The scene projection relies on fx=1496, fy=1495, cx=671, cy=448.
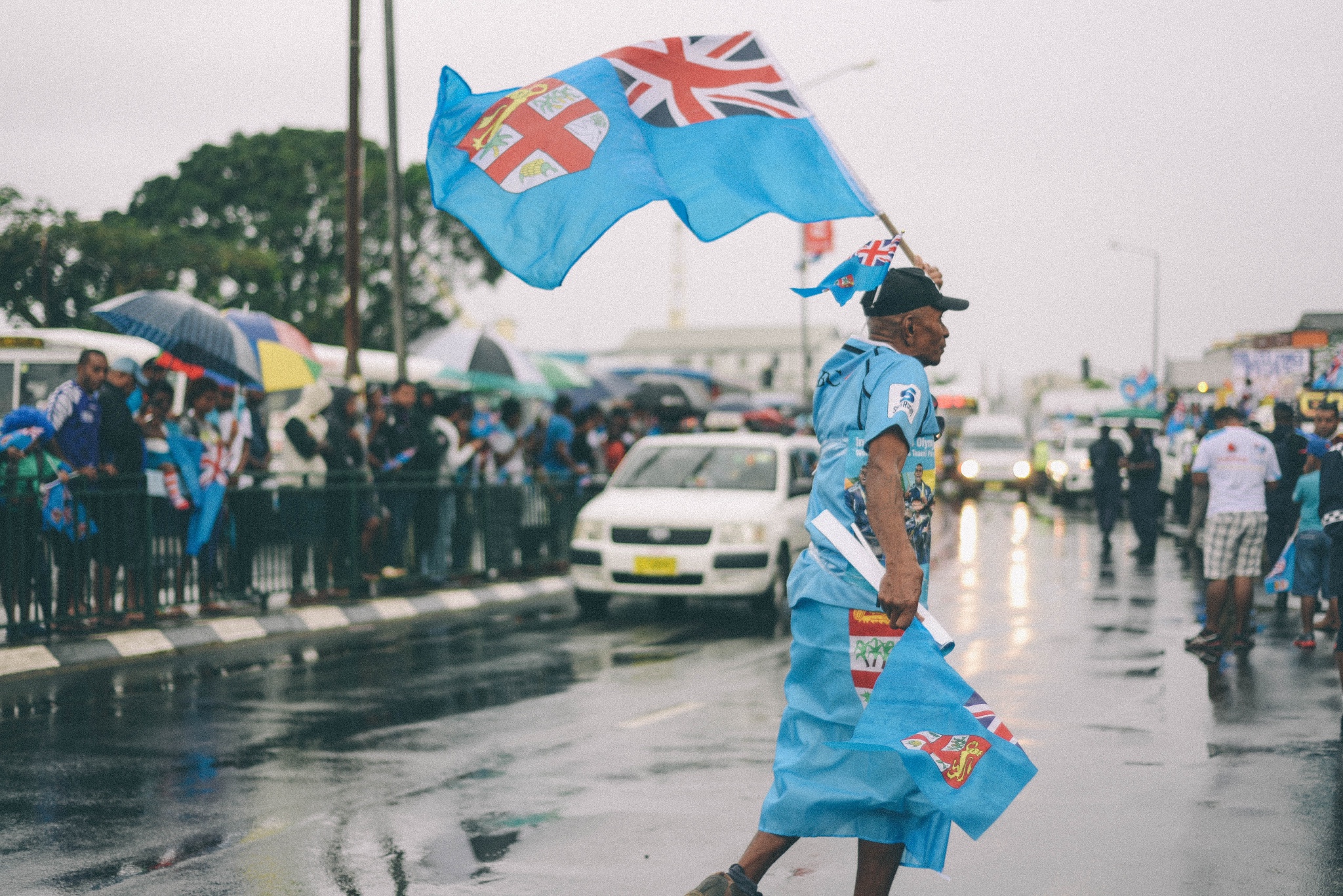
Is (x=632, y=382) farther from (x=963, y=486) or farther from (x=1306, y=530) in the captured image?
(x=1306, y=530)

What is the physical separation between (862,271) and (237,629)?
8691 millimetres

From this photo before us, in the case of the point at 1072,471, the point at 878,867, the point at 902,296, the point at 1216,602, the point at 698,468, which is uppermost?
the point at 902,296

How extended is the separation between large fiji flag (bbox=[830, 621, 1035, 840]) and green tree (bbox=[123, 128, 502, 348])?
44.2 metres

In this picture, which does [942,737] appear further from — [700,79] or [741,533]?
[741,533]

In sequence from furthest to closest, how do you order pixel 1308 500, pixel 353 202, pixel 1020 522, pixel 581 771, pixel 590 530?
pixel 1020 522 → pixel 353 202 → pixel 590 530 → pixel 1308 500 → pixel 581 771

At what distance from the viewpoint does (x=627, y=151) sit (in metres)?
5.73

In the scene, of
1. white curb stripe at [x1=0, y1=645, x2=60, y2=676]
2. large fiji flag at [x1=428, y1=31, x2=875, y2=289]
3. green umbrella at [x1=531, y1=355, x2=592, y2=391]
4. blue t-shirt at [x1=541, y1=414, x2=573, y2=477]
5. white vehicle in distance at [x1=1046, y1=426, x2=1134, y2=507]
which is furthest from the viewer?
white vehicle in distance at [x1=1046, y1=426, x2=1134, y2=507]

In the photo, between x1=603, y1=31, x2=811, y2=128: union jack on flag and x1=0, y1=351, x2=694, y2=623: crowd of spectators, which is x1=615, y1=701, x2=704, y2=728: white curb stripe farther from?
x1=0, y1=351, x2=694, y2=623: crowd of spectators

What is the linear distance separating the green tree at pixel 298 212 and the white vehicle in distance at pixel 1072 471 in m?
20.7

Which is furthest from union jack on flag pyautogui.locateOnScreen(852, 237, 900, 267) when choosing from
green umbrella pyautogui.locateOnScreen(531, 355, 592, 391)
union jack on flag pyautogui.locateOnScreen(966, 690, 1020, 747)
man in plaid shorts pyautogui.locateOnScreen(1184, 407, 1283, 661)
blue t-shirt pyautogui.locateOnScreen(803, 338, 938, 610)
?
green umbrella pyautogui.locateOnScreen(531, 355, 592, 391)

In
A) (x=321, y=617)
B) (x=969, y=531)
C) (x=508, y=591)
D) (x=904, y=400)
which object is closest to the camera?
(x=904, y=400)

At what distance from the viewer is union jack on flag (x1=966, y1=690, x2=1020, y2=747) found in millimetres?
3957

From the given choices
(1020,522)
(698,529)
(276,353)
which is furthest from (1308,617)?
(1020,522)

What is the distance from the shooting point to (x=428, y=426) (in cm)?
1481
